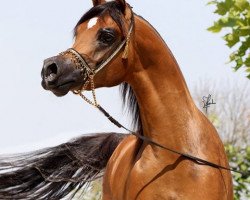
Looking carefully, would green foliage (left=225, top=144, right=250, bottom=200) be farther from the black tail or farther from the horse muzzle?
the horse muzzle

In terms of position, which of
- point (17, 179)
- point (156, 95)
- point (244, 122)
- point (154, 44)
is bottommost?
point (244, 122)

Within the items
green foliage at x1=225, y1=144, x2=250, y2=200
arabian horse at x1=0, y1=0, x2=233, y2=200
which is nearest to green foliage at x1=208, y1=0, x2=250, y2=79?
arabian horse at x1=0, y1=0, x2=233, y2=200

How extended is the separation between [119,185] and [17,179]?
2.17 m

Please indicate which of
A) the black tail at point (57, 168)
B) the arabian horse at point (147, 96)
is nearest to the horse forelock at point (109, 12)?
the arabian horse at point (147, 96)

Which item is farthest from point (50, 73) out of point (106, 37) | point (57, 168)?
point (57, 168)

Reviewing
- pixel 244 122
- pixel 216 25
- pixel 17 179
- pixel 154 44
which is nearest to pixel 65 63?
pixel 154 44

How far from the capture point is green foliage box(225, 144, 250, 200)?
28.2ft

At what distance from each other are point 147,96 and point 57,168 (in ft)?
8.63

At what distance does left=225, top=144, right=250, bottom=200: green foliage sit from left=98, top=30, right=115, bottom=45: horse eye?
4.03 meters

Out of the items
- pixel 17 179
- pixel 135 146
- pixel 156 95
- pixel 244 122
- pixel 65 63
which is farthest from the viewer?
pixel 244 122

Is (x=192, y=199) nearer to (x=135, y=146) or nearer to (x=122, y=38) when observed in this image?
(x=135, y=146)

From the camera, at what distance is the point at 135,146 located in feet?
18.0

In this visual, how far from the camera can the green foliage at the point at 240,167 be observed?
860 cm

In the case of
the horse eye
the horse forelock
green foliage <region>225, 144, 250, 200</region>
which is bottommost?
green foliage <region>225, 144, 250, 200</region>
